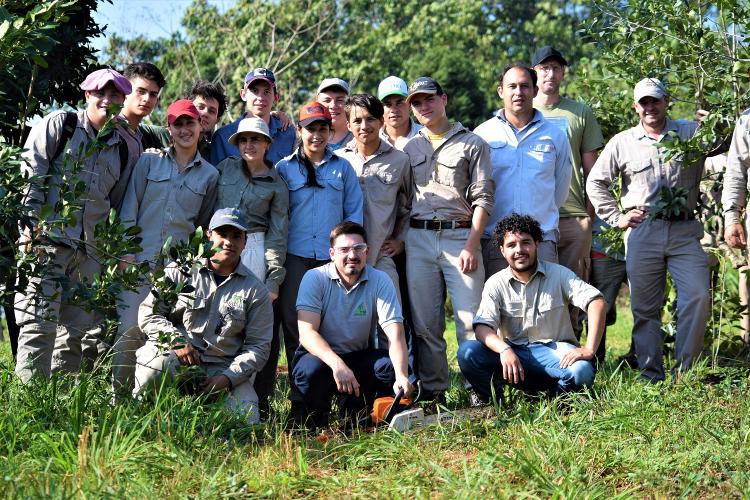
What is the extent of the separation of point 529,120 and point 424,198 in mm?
999

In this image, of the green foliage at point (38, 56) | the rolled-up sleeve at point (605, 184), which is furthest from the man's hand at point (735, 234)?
the green foliage at point (38, 56)

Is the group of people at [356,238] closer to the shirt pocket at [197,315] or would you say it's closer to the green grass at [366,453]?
the shirt pocket at [197,315]

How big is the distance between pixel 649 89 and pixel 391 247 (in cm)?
216

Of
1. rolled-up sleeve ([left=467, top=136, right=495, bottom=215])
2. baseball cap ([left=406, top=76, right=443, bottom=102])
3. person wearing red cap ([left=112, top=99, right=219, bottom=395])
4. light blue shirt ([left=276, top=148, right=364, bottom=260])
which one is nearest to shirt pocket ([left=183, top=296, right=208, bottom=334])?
person wearing red cap ([left=112, top=99, right=219, bottom=395])

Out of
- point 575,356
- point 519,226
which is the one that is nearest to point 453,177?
point 519,226

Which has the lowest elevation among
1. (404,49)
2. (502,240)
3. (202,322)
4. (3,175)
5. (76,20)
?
(202,322)

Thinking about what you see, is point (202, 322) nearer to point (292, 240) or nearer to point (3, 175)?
point (292, 240)

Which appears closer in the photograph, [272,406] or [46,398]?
[46,398]

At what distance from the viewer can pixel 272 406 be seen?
281 inches

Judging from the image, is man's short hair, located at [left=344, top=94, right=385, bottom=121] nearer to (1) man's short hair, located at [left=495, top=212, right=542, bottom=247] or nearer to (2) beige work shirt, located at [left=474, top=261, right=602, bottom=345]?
(1) man's short hair, located at [left=495, top=212, right=542, bottom=247]

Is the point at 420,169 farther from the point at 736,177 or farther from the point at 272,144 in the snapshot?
the point at 736,177

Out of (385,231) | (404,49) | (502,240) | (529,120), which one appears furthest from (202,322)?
(404,49)

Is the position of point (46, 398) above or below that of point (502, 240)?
below

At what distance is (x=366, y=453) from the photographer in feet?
18.2
